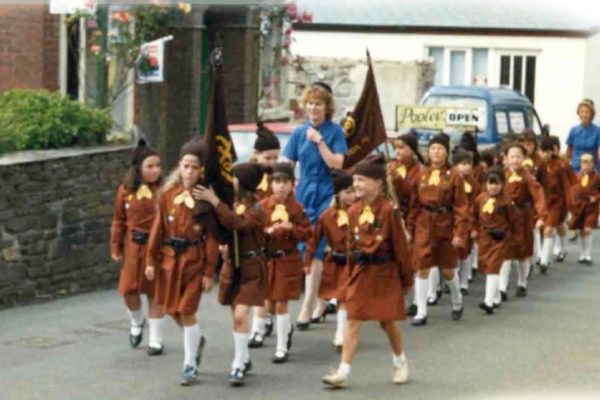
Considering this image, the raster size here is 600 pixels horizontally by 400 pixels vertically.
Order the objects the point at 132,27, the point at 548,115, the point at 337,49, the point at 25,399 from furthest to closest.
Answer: the point at 548,115 < the point at 337,49 < the point at 132,27 < the point at 25,399

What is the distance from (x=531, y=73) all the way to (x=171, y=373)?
26611 mm

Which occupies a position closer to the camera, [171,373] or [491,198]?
[171,373]

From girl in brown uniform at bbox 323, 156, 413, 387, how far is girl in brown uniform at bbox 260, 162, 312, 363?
3.85 feet

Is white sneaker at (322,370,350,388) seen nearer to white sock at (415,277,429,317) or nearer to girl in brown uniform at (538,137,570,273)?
white sock at (415,277,429,317)

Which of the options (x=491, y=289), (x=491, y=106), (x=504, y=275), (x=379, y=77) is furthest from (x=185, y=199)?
(x=379, y=77)

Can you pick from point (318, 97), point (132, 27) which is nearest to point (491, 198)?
point (318, 97)

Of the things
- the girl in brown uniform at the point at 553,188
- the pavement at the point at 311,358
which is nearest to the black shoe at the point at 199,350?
the pavement at the point at 311,358

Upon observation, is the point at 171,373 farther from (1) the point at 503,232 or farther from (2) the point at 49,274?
(1) the point at 503,232

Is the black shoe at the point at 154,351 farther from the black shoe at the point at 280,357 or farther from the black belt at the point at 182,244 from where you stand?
the black belt at the point at 182,244

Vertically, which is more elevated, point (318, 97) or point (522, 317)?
point (318, 97)

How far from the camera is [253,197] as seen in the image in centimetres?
1252

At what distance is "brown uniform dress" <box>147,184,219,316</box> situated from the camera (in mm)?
12164

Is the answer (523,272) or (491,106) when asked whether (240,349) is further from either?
(491,106)

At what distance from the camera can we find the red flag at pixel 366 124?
14898 millimetres
